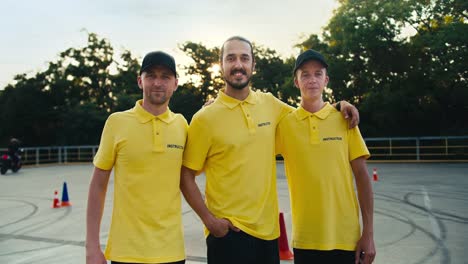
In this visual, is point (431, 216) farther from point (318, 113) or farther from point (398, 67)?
point (398, 67)

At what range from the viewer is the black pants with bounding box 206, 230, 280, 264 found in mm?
2531

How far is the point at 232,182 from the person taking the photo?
101 inches

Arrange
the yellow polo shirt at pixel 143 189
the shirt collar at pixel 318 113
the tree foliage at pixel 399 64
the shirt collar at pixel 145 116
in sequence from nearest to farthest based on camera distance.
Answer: the yellow polo shirt at pixel 143 189
the shirt collar at pixel 145 116
the shirt collar at pixel 318 113
the tree foliage at pixel 399 64

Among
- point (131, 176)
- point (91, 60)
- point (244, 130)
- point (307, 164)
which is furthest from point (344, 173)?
point (91, 60)

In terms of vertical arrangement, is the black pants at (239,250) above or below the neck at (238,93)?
below

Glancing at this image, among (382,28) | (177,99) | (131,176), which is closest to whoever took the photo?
(131,176)

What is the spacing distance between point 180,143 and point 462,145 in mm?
23250

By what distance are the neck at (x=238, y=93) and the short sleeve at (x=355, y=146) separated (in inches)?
29.9

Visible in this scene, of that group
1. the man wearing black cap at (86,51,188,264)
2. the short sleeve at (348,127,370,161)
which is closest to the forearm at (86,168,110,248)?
the man wearing black cap at (86,51,188,264)

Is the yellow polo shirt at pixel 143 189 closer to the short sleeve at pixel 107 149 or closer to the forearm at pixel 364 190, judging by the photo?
the short sleeve at pixel 107 149

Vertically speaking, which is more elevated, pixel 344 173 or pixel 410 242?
pixel 344 173

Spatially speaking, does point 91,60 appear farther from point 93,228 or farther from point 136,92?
point 93,228

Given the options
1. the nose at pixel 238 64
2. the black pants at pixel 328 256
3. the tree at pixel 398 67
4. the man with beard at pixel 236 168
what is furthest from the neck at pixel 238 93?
the tree at pixel 398 67

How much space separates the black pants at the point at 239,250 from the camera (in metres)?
2.53
